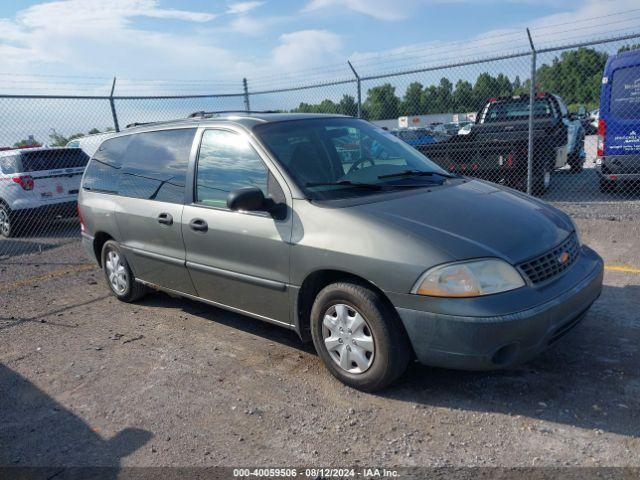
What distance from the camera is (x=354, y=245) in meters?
3.26

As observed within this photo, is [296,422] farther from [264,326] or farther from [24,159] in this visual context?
[24,159]

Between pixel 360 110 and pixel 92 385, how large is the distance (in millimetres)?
7388

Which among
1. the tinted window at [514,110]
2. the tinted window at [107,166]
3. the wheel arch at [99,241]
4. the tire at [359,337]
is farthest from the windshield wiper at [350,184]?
the tinted window at [514,110]

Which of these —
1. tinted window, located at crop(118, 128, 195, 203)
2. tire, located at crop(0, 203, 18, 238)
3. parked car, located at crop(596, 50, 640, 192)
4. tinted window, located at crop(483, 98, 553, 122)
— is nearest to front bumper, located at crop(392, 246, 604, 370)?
tinted window, located at crop(118, 128, 195, 203)

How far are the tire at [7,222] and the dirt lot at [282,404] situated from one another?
602cm

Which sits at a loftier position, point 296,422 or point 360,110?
point 360,110

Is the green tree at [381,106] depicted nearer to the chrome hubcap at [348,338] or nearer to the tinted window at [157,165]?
the tinted window at [157,165]

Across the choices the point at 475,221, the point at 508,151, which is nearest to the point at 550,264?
the point at 475,221

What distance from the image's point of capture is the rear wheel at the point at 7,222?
10.1m

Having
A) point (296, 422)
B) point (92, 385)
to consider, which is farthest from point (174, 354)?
point (296, 422)

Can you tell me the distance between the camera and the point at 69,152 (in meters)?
10.5

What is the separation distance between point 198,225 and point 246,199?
843mm

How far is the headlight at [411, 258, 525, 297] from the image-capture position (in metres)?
2.97

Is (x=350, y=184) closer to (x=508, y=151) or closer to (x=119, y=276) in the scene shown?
(x=119, y=276)
